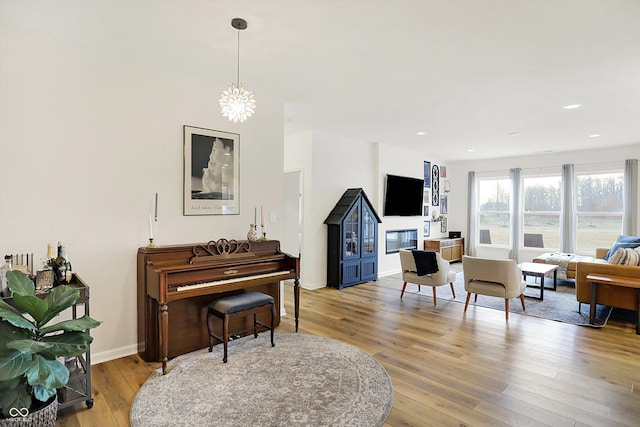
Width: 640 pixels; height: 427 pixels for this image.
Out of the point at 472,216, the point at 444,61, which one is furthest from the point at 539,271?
the point at 472,216

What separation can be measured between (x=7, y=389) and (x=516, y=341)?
13.2ft

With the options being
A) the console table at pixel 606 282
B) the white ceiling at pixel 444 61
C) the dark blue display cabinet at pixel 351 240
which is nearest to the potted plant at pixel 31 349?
the white ceiling at pixel 444 61

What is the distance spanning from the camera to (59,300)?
197 cm

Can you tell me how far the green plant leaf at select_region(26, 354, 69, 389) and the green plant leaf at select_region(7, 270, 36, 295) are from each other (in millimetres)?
396

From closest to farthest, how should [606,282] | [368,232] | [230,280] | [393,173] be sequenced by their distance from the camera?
[230,280], [606,282], [368,232], [393,173]

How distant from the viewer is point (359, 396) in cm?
243

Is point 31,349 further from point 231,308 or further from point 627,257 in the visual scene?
point 627,257

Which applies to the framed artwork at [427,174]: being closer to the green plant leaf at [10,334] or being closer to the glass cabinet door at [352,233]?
the glass cabinet door at [352,233]

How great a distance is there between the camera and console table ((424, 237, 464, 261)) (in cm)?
792

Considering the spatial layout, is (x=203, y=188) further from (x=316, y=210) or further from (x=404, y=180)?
(x=404, y=180)

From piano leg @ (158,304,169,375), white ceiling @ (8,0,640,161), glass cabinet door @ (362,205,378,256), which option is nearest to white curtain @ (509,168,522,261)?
white ceiling @ (8,0,640,161)

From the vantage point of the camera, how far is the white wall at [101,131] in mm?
2521

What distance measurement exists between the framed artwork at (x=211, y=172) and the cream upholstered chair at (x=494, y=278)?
305 cm

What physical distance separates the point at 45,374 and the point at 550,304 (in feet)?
18.3
